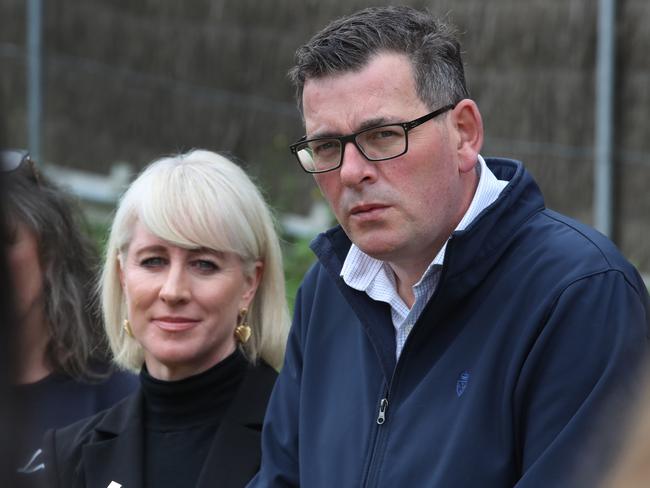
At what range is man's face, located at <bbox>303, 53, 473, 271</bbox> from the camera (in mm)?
2453

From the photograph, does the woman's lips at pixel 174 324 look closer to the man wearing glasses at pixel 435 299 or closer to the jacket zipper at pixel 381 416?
the man wearing glasses at pixel 435 299

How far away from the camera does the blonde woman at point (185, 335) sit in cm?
323

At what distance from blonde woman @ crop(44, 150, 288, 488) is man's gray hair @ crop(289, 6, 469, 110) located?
782 mm

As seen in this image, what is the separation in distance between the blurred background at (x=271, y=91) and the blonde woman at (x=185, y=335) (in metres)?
2.44

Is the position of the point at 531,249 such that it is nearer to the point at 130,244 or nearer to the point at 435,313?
the point at 435,313

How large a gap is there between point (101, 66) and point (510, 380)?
5.88m

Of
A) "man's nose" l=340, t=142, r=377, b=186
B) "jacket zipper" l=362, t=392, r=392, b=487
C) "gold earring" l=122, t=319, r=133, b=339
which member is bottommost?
"gold earring" l=122, t=319, r=133, b=339

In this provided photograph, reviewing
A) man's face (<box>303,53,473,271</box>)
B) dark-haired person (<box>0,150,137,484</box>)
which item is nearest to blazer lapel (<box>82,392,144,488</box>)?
dark-haired person (<box>0,150,137,484</box>)

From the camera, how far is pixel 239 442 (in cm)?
319

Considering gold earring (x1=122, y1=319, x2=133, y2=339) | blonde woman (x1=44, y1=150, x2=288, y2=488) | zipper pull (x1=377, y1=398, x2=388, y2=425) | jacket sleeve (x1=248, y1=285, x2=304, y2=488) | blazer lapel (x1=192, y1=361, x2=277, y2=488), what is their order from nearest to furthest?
zipper pull (x1=377, y1=398, x2=388, y2=425) < jacket sleeve (x1=248, y1=285, x2=304, y2=488) < blazer lapel (x1=192, y1=361, x2=277, y2=488) < blonde woman (x1=44, y1=150, x2=288, y2=488) < gold earring (x1=122, y1=319, x2=133, y2=339)

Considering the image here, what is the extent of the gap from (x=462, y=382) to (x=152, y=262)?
1.32 meters

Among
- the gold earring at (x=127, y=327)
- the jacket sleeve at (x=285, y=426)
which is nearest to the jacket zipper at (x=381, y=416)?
the jacket sleeve at (x=285, y=426)

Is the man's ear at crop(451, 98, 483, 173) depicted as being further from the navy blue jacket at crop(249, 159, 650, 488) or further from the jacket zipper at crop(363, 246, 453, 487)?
the jacket zipper at crop(363, 246, 453, 487)

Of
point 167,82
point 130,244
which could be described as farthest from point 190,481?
point 167,82
